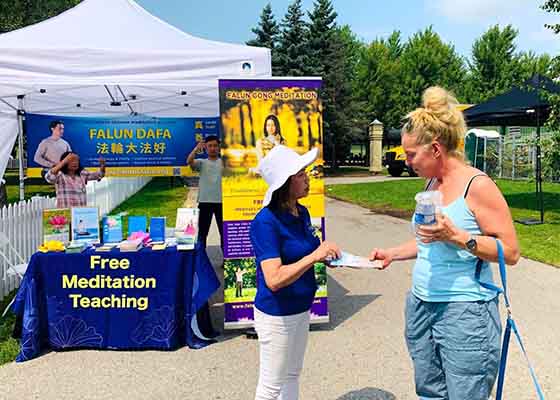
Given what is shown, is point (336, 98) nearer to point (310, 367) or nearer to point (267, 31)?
point (267, 31)

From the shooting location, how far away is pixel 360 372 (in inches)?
156


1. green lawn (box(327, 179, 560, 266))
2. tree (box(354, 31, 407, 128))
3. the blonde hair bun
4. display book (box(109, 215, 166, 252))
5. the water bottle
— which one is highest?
tree (box(354, 31, 407, 128))

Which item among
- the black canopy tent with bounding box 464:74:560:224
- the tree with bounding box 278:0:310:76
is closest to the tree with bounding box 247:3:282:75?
the tree with bounding box 278:0:310:76

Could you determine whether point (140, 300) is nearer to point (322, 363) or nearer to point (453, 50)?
point (322, 363)

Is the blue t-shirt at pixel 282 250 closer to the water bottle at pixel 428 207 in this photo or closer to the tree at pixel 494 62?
the water bottle at pixel 428 207

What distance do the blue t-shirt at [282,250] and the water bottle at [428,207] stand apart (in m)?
0.70

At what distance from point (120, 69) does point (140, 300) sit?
240 cm

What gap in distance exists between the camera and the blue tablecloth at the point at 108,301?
4.45 meters

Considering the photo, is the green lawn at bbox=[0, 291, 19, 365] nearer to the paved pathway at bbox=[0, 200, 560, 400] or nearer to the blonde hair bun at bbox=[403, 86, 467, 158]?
the paved pathway at bbox=[0, 200, 560, 400]

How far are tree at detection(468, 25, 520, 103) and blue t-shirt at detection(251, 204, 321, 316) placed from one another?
47854 millimetres

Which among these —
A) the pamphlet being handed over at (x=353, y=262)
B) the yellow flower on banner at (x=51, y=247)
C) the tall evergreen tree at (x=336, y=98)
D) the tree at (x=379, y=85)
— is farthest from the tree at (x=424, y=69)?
the pamphlet being handed over at (x=353, y=262)

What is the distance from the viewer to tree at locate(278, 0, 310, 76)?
26.6 m

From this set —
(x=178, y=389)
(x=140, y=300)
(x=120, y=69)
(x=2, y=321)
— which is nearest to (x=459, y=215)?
(x=178, y=389)

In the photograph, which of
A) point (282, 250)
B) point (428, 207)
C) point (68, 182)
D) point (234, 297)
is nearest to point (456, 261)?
point (428, 207)
